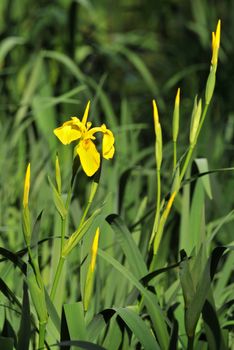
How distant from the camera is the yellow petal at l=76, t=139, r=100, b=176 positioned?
979mm

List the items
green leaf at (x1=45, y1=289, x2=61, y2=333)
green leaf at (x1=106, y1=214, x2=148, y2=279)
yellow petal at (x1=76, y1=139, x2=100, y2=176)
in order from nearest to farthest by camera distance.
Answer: yellow petal at (x1=76, y1=139, x2=100, y2=176) → green leaf at (x1=45, y1=289, x2=61, y2=333) → green leaf at (x1=106, y1=214, x2=148, y2=279)

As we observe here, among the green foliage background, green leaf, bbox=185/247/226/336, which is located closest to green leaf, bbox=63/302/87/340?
the green foliage background

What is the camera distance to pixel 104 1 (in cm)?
434

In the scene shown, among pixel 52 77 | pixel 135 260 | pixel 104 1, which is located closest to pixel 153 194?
pixel 135 260

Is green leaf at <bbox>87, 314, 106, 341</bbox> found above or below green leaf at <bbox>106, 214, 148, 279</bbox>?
below

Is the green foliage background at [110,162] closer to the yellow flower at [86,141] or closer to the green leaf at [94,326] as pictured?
the green leaf at [94,326]

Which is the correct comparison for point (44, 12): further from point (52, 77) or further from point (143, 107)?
point (143, 107)

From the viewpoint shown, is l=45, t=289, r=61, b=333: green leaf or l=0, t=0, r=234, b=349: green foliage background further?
l=0, t=0, r=234, b=349: green foliage background

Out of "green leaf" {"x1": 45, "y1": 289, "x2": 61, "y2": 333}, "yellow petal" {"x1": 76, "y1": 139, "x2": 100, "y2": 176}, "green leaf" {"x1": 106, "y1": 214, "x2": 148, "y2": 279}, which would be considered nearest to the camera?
"yellow petal" {"x1": 76, "y1": 139, "x2": 100, "y2": 176}

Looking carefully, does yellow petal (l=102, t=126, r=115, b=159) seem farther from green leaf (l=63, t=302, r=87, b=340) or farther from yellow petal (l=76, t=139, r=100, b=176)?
green leaf (l=63, t=302, r=87, b=340)

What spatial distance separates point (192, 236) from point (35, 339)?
34cm

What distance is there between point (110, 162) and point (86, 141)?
1634 millimetres

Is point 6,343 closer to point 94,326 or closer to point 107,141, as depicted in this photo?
point 94,326

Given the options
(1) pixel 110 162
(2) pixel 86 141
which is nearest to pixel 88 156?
(2) pixel 86 141
